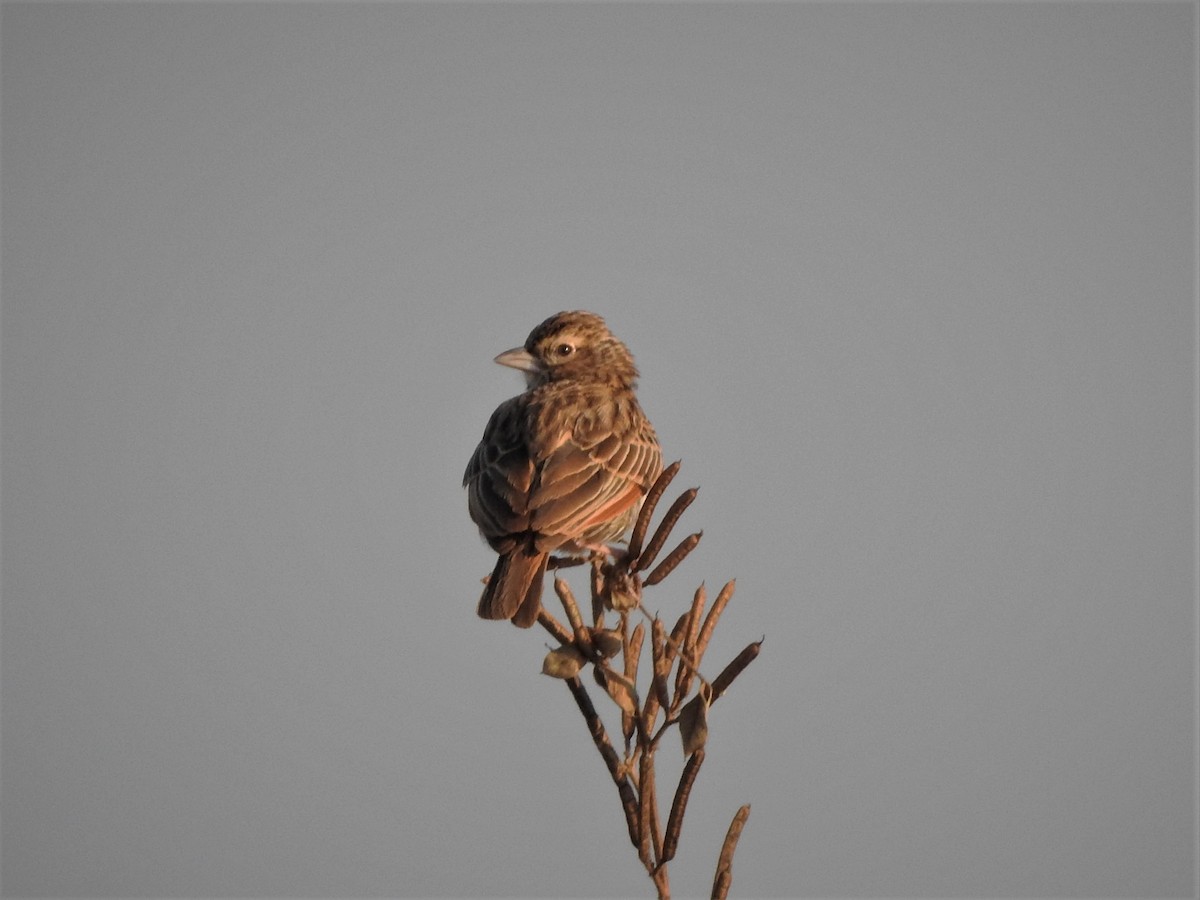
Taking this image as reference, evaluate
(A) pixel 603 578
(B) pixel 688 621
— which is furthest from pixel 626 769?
(A) pixel 603 578

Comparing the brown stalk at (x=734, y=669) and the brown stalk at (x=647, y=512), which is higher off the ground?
the brown stalk at (x=647, y=512)

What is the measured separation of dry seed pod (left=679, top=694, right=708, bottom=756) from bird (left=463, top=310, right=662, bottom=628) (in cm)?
119

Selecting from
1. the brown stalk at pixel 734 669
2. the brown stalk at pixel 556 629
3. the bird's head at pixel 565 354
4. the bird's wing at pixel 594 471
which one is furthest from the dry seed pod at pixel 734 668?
the bird's head at pixel 565 354

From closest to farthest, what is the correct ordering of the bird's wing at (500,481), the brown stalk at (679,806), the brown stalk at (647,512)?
the brown stalk at (679,806), the brown stalk at (647,512), the bird's wing at (500,481)

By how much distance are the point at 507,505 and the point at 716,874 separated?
2.40 meters

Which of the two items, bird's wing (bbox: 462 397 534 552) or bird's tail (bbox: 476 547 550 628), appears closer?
bird's tail (bbox: 476 547 550 628)

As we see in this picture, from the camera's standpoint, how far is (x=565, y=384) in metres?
6.93

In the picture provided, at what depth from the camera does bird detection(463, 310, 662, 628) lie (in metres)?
4.95

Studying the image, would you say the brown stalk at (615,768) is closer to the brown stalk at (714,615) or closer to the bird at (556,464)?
the brown stalk at (714,615)

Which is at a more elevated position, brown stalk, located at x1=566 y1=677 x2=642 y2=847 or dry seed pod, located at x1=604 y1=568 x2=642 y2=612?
dry seed pod, located at x1=604 y1=568 x2=642 y2=612

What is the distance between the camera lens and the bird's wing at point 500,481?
5133 millimetres

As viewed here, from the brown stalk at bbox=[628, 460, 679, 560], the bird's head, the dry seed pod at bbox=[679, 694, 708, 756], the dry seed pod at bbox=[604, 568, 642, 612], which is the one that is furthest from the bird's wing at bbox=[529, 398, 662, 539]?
the dry seed pod at bbox=[679, 694, 708, 756]

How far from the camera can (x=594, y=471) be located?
5.62 meters

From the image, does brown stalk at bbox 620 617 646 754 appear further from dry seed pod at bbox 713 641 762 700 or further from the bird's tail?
the bird's tail
